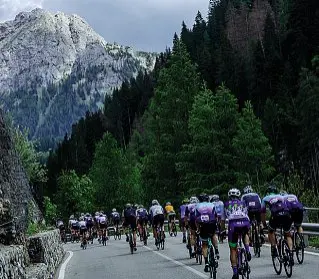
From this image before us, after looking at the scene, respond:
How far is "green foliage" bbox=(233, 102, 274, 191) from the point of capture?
39.9 m

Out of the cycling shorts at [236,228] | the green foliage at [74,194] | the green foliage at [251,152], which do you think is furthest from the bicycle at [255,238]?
the green foliage at [74,194]

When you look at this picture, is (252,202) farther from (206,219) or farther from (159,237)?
(159,237)

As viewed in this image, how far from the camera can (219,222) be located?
14234 mm

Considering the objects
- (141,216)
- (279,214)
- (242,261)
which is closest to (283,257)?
(279,214)

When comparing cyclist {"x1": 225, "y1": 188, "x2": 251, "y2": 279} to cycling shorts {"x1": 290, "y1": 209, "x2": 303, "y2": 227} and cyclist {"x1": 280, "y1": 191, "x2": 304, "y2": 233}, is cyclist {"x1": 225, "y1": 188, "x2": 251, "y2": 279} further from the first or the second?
cycling shorts {"x1": 290, "y1": 209, "x2": 303, "y2": 227}

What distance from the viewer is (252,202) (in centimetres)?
1537

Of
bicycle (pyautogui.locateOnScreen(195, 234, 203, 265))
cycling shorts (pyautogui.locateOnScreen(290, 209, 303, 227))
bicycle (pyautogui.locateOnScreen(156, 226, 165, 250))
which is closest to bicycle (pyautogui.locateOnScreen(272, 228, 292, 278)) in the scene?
cycling shorts (pyautogui.locateOnScreen(290, 209, 303, 227))

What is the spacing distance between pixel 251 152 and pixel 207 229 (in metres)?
28.0

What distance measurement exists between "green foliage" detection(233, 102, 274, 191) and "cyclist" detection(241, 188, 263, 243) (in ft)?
74.7

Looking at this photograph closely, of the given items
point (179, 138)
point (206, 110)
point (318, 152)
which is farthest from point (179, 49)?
point (318, 152)

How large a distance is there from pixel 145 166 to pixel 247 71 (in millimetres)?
35937

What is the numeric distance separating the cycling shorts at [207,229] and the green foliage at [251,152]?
25610 mm

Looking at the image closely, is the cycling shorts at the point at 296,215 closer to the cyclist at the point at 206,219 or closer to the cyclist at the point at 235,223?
the cyclist at the point at 206,219

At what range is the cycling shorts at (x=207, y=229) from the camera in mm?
13008
